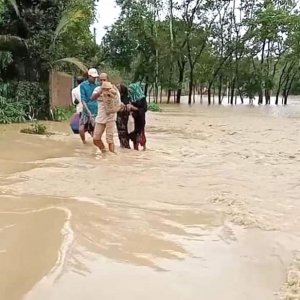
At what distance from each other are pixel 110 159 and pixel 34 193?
2.98 meters

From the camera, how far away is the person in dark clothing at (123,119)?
973cm

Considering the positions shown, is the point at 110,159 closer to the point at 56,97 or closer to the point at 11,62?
the point at 11,62

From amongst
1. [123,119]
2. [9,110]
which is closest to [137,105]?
[123,119]

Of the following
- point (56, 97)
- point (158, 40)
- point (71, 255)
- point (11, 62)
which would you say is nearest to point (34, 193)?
point (71, 255)

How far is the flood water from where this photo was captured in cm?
356

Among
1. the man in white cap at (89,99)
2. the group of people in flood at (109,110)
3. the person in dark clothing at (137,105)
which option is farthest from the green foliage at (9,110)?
the person in dark clothing at (137,105)

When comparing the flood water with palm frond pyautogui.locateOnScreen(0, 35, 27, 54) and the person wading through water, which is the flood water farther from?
palm frond pyautogui.locateOnScreen(0, 35, 27, 54)

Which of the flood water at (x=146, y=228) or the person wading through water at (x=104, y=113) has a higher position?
the person wading through water at (x=104, y=113)

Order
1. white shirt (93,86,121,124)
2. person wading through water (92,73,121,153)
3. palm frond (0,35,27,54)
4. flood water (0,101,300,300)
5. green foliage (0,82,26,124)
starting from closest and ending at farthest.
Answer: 1. flood water (0,101,300,300)
2. person wading through water (92,73,121,153)
3. white shirt (93,86,121,124)
4. green foliage (0,82,26,124)
5. palm frond (0,35,27,54)

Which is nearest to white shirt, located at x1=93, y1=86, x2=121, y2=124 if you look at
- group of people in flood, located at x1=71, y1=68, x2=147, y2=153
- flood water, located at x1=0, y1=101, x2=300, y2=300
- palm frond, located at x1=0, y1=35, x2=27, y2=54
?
group of people in flood, located at x1=71, y1=68, x2=147, y2=153

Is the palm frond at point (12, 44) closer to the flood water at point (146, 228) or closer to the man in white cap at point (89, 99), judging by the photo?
the man in white cap at point (89, 99)

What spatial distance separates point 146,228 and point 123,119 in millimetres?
5296

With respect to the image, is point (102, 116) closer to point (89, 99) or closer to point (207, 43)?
point (89, 99)

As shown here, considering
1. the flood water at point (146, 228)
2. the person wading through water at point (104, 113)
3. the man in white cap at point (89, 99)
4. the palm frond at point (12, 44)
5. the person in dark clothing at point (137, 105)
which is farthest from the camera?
the palm frond at point (12, 44)
